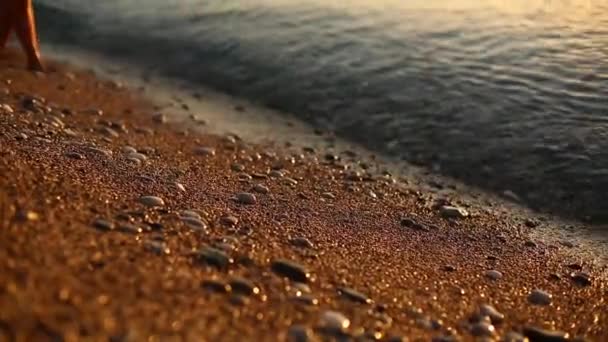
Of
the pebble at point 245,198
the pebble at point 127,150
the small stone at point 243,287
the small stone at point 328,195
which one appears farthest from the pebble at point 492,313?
the pebble at point 127,150

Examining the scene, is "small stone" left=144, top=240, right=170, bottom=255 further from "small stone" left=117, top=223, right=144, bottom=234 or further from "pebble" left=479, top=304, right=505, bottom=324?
"pebble" left=479, top=304, right=505, bottom=324

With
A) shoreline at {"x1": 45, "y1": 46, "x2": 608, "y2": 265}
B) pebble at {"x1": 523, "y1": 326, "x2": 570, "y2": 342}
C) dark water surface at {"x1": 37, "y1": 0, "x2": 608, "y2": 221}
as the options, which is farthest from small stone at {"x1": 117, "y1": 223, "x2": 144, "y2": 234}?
dark water surface at {"x1": 37, "y1": 0, "x2": 608, "y2": 221}

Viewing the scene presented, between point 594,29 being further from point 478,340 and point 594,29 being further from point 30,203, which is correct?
point 30,203

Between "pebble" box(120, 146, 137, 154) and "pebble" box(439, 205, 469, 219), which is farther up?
"pebble" box(120, 146, 137, 154)

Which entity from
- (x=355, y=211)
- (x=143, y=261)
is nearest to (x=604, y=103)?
(x=355, y=211)

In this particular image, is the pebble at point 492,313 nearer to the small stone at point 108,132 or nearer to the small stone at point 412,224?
the small stone at point 412,224

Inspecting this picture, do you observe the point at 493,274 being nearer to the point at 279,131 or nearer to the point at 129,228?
the point at 129,228

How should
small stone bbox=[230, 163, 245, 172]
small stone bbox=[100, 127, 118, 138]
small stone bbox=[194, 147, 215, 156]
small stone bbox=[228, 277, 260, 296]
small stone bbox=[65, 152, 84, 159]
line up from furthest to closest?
1. small stone bbox=[194, 147, 215, 156]
2. small stone bbox=[100, 127, 118, 138]
3. small stone bbox=[230, 163, 245, 172]
4. small stone bbox=[65, 152, 84, 159]
5. small stone bbox=[228, 277, 260, 296]
